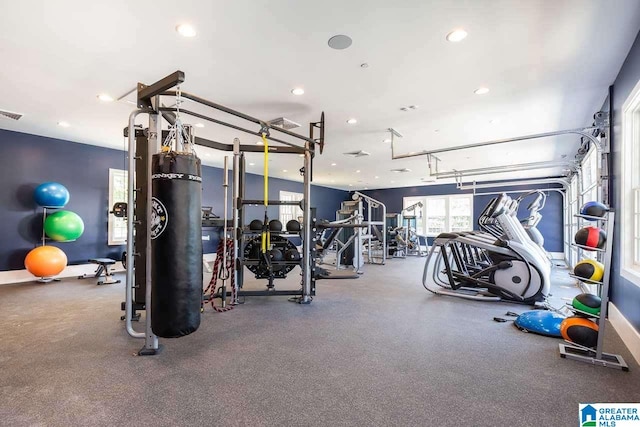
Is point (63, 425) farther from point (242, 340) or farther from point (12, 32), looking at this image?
point (12, 32)

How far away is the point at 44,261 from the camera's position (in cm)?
529

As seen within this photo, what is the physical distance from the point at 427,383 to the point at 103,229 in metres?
6.95

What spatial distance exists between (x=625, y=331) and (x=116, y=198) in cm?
825

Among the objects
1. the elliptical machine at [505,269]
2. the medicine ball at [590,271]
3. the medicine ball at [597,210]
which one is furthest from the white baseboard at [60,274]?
the medicine ball at [597,210]

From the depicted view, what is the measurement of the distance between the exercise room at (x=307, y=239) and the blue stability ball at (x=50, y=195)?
37 mm

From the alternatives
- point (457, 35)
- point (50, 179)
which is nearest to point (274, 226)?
point (457, 35)

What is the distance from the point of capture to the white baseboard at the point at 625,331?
2.54 meters

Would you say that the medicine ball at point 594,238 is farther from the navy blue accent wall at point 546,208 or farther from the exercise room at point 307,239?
the navy blue accent wall at point 546,208

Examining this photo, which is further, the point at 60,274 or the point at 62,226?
the point at 60,274

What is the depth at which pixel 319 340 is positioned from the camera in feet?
9.46

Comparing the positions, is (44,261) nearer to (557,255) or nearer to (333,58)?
(333,58)

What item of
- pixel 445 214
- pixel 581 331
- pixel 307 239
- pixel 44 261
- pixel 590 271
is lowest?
pixel 581 331

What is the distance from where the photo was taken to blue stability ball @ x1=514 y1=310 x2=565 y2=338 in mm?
2996

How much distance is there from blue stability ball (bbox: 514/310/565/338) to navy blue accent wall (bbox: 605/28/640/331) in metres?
0.54
